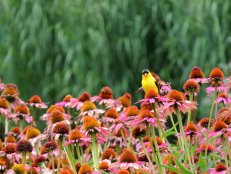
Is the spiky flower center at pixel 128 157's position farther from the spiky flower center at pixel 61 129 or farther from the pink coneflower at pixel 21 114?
the pink coneflower at pixel 21 114

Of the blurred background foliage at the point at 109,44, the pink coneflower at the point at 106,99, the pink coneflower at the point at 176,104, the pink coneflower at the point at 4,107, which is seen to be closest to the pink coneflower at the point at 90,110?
the pink coneflower at the point at 106,99

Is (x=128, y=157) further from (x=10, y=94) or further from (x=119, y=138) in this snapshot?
(x=10, y=94)

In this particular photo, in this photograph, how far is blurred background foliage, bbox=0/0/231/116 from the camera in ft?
21.9

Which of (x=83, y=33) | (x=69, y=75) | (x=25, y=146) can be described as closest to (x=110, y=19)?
(x=83, y=33)

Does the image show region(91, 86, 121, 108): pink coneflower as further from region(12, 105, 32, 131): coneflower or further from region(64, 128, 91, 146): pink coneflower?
region(64, 128, 91, 146): pink coneflower

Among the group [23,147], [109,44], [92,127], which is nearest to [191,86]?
[92,127]

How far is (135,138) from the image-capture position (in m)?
1.97

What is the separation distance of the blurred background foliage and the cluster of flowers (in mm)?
4126

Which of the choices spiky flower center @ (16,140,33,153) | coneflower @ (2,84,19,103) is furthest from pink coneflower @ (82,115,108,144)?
coneflower @ (2,84,19,103)

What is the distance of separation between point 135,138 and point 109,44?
500 cm

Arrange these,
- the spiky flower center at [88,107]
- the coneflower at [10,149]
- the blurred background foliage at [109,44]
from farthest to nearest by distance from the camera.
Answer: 1. the blurred background foliage at [109,44]
2. the spiky flower center at [88,107]
3. the coneflower at [10,149]

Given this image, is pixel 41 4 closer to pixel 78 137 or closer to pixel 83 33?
pixel 83 33

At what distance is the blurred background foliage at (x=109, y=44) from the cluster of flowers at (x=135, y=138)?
4126mm

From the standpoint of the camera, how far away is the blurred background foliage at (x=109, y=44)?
6.67 m
